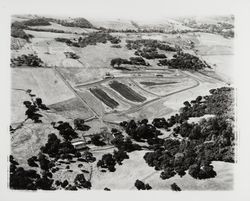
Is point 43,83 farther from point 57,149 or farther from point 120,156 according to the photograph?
point 120,156

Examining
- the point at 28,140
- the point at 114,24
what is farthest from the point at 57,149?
the point at 114,24

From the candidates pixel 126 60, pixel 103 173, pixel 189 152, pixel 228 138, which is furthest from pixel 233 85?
pixel 103 173

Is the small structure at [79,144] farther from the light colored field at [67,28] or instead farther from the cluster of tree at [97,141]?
the light colored field at [67,28]

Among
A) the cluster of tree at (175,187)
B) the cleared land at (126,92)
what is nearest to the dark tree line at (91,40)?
the cleared land at (126,92)

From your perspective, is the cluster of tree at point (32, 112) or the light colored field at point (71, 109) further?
the light colored field at point (71, 109)

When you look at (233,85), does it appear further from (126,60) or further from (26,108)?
(26,108)

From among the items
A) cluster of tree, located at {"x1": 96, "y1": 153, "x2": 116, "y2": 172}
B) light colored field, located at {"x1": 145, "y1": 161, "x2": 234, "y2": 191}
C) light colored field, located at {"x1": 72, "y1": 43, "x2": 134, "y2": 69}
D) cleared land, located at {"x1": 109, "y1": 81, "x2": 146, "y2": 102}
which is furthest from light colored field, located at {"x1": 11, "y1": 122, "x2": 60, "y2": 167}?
light colored field, located at {"x1": 145, "y1": 161, "x2": 234, "y2": 191}

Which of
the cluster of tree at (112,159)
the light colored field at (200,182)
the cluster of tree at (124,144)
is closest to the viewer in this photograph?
the light colored field at (200,182)
